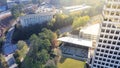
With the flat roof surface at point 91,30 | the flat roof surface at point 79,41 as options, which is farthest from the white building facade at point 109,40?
the flat roof surface at point 91,30

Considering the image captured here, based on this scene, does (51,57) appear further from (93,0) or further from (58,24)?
(93,0)

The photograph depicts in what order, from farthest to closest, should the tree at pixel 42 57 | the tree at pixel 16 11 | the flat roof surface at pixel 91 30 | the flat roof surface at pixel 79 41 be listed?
the tree at pixel 16 11, the flat roof surface at pixel 91 30, the flat roof surface at pixel 79 41, the tree at pixel 42 57

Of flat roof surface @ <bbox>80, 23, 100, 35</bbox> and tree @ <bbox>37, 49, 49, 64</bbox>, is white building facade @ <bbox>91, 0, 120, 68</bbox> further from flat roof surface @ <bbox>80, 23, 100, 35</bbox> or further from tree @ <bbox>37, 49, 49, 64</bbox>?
flat roof surface @ <bbox>80, 23, 100, 35</bbox>

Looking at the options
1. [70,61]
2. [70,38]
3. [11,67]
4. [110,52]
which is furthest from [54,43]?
[110,52]

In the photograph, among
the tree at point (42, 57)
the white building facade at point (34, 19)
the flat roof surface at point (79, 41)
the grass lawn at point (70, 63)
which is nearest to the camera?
the tree at point (42, 57)

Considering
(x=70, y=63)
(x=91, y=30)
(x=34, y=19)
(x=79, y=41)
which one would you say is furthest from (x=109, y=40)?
(x=34, y=19)

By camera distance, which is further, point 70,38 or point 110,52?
point 70,38

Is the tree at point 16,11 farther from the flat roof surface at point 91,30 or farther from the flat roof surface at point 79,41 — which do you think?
the flat roof surface at point 91,30
